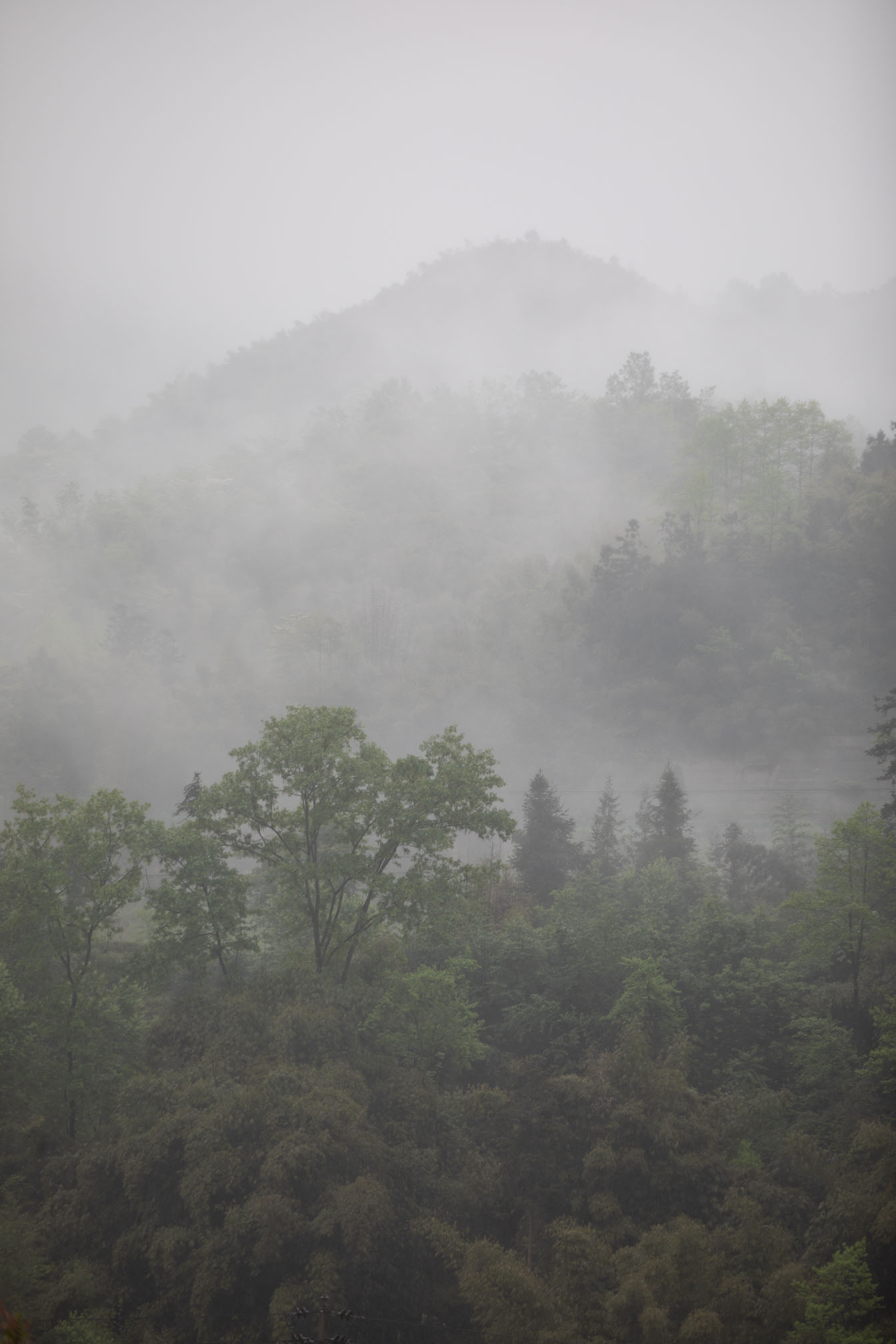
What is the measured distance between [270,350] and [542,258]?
50462 mm

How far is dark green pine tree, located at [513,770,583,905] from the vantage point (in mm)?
31500

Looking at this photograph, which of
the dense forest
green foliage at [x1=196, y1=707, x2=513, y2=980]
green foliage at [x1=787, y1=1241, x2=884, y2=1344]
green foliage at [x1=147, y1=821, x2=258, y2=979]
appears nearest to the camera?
green foliage at [x1=787, y1=1241, x2=884, y2=1344]

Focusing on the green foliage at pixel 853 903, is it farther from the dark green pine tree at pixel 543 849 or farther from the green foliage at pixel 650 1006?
the dark green pine tree at pixel 543 849

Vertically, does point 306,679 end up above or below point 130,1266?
above

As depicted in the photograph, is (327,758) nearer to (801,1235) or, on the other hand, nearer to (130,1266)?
(130,1266)

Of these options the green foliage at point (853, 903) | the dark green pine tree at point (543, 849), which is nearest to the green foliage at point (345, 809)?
the green foliage at point (853, 903)

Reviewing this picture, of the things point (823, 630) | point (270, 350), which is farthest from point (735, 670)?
point (270, 350)

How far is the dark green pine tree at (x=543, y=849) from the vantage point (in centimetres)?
3150

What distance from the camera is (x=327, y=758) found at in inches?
845

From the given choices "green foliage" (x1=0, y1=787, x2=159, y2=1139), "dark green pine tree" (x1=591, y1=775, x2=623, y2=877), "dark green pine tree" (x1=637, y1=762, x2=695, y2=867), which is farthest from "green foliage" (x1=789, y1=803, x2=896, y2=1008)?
"green foliage" (x1=0, y1=787, x2=159, y2=1139)

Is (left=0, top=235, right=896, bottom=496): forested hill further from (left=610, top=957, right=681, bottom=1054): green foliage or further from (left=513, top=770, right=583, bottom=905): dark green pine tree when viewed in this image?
(left=610, top=957, right=681, bottom=1054): green foliage

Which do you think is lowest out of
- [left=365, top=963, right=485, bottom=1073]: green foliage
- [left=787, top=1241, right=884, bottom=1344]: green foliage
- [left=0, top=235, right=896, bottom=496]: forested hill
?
[left=787, top=1241, right=884, bottom=1344]: green foliage

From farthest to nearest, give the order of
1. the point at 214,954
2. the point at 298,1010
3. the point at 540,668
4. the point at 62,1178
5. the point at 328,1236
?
the point at 540,668, the point at 214,954, the point at 298,1010, the point at 62,1178, the point at 328,1236

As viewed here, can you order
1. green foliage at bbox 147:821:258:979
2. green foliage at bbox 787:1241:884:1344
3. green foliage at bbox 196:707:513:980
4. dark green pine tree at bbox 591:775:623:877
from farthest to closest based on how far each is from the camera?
dark green pine tree at bbox 591:775:623:877, green foliage at bbox 196:707:513:980, green foliage at bbox 147:821:258:979, green foliage at bbox 787:1241:884:1344
